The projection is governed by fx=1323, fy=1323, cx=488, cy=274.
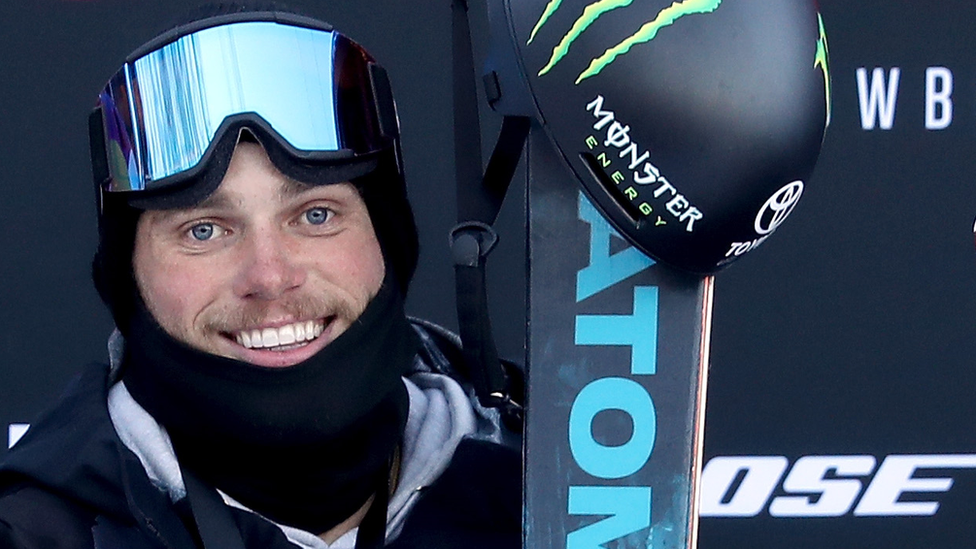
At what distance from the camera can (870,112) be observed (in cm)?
218

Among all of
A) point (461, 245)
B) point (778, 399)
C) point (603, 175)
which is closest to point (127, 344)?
point (461, 245)

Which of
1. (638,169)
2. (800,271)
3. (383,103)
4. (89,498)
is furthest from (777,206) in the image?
(800,271)

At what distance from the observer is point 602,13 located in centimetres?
110

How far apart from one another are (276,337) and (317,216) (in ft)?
0.45

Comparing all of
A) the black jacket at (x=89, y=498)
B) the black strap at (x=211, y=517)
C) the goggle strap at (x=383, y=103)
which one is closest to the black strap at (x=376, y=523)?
the black jacket at (x=89, y=498)

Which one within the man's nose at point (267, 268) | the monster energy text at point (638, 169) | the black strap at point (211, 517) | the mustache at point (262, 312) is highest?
the monster energy text at point (638, 169)

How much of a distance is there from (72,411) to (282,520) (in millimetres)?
261

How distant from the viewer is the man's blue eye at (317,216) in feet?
4.63

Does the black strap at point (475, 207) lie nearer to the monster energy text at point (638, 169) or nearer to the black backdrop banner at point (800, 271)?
the monster energy text at point (638, 169)

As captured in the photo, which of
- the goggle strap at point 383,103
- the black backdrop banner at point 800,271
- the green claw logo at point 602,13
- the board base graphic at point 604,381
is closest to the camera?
the green claw logo at point 602,13

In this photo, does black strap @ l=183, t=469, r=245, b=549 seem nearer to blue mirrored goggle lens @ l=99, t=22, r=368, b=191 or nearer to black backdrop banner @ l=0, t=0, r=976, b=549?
blue mirrored goggle lens @ l=99, t=22, r=368, b=191

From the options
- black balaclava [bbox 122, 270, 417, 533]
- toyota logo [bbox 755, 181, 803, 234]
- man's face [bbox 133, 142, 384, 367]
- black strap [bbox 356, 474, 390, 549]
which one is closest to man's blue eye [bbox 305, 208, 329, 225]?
man's face [bbox 133, 142, 384, 367]

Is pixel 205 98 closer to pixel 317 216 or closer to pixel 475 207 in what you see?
pixel 317 216

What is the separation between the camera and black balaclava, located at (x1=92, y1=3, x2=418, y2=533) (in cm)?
138
